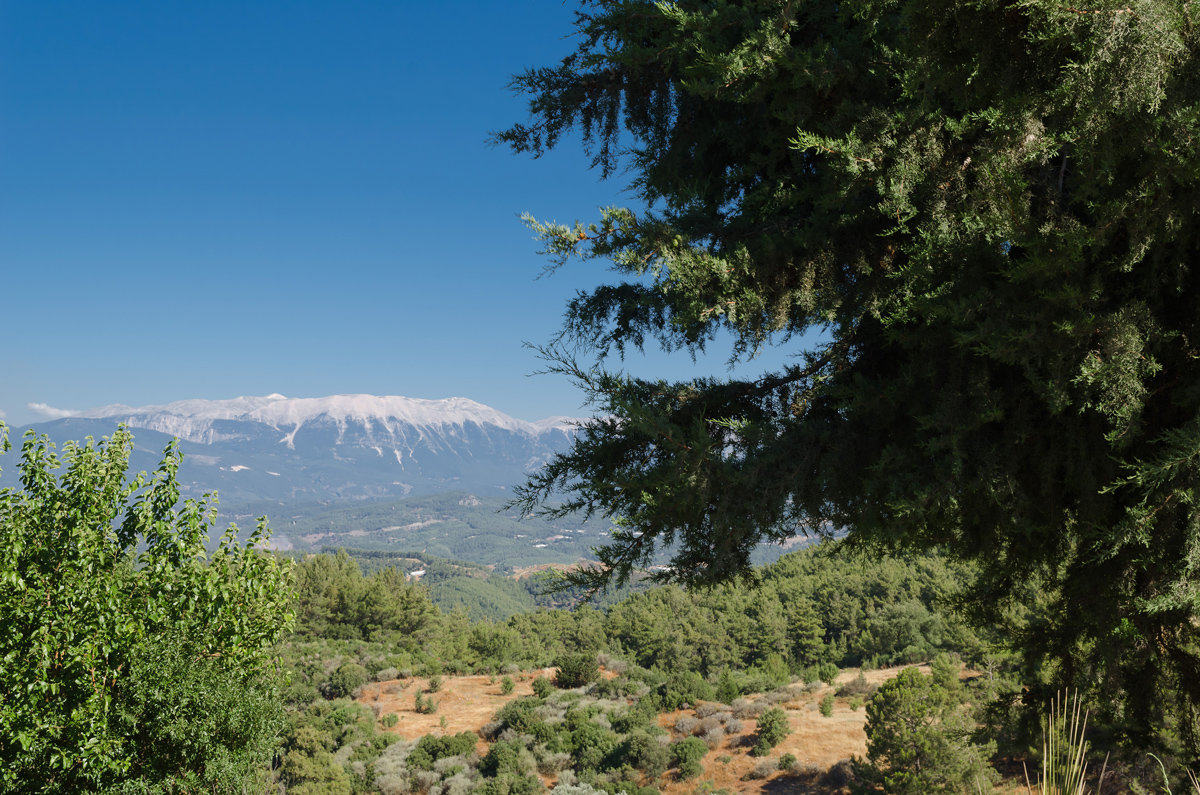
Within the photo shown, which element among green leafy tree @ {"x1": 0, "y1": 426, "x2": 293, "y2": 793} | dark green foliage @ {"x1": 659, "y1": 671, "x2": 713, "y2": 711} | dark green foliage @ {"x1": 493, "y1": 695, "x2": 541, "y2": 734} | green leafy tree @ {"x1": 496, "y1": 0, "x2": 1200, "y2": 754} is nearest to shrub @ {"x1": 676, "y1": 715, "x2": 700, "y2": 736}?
dark green foliage @ {"x1": 659, "y1": 671, "x2": 713, "y2": 711}

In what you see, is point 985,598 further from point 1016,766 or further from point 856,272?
point 1016,766

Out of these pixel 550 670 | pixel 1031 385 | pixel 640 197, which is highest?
pixel 640 197

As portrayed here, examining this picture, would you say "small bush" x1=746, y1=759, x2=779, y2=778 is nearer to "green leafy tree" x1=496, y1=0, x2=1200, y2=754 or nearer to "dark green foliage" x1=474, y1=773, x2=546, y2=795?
"dark green foliage" x1=474, y1=773, x2=546, y2=795

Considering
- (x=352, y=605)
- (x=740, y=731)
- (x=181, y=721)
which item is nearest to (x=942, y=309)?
(x=181, y=721)

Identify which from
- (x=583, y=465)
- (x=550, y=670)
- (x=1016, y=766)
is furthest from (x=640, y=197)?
(x=550, y=670)

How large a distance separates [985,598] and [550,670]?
40762 mm

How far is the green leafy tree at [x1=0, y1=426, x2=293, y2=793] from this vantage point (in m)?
6.88

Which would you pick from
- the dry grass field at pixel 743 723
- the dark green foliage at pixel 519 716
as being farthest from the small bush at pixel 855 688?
the dark green foliage at pixel 519 716

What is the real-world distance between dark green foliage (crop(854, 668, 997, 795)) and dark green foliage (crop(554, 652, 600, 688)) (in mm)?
17352

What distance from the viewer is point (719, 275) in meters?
4.08

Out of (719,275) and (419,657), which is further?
(419,657)

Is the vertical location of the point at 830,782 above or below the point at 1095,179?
below

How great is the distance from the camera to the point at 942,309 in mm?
3277

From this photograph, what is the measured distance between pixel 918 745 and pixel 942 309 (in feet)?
68.0
